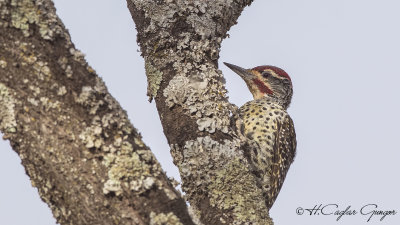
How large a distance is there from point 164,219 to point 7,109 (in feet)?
2.06

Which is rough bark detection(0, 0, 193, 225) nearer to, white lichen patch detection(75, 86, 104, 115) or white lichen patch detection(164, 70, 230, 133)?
white lichen patch detection(75, 86, 104, 115)

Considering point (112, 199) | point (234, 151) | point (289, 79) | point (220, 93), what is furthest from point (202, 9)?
point (289, 79)

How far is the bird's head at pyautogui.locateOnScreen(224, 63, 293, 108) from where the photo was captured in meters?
5.98

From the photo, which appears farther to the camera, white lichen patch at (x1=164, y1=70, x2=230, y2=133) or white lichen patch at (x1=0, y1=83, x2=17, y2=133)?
white lichen patch at (x1=164, y1=70, x2=230, y2=133)

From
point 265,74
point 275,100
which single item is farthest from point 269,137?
point 265,74

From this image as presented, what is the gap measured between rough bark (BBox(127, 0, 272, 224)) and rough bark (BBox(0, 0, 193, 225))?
3.74 feet

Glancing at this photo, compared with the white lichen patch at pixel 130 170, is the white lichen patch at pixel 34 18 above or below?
above

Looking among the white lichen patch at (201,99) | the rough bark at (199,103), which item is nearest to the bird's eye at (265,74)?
the rough bark at (199,103)

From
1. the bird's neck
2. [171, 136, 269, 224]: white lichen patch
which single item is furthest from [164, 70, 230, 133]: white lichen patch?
the bird's neck

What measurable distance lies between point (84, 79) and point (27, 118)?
8.9 inches

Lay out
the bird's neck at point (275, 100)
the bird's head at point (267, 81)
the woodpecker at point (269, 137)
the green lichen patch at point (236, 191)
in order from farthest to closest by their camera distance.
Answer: the bird's head at point (267, 81) < the bird's neck at point (275, 100) < the woodpecker at point (269, 137) < the green lichen patch at point (236, 191)

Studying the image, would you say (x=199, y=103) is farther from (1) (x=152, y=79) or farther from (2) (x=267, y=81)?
(2) (x=267, y=81)

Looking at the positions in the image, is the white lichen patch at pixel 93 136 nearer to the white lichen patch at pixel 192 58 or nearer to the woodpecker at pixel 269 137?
the white lichen patch at pixel 192 58

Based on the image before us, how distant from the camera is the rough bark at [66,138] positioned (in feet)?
6.47
